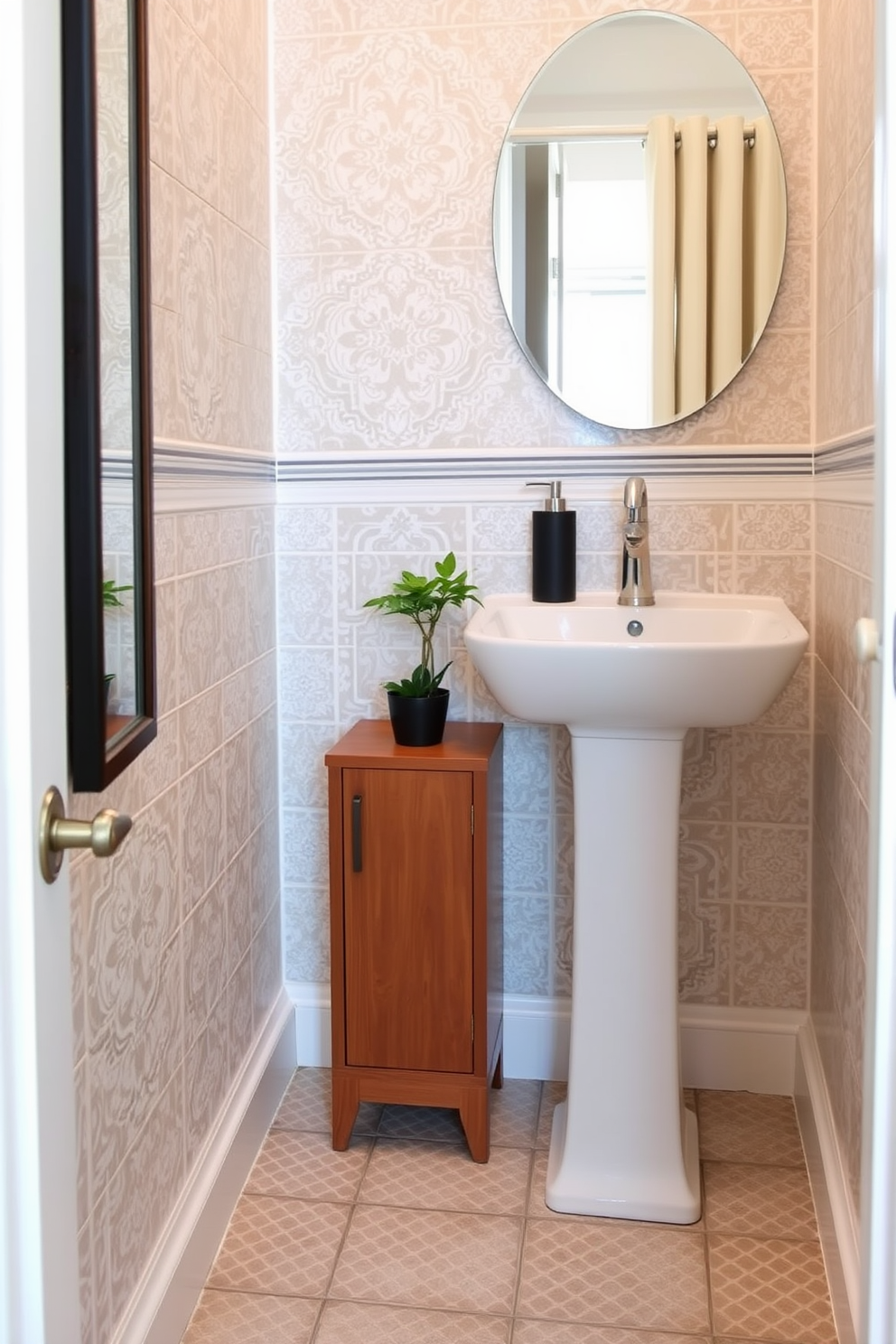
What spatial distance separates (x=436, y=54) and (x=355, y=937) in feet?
4.96

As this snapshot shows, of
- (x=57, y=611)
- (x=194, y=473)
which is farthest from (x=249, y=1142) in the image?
(x=57, y=611)

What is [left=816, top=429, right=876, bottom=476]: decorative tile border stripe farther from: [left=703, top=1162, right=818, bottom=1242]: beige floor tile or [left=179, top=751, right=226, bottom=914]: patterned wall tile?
[left=703, top=1162, right=818, bottom=1242]: beige floor tile

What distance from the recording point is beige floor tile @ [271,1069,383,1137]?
2.25 m

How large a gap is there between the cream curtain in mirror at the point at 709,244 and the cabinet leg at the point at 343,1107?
4.22ft

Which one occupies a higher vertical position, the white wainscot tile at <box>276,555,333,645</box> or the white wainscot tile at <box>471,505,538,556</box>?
the white wainscot tile at <box>471,505,538,556</box>

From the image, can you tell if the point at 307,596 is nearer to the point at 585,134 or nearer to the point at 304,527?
the point at 304,527

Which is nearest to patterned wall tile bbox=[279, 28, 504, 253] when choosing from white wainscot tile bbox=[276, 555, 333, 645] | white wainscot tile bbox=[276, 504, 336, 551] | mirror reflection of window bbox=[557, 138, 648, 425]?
mirror reflection of window bbox=[557, 138, 648, 425]

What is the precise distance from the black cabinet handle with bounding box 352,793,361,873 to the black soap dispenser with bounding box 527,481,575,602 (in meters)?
0.49

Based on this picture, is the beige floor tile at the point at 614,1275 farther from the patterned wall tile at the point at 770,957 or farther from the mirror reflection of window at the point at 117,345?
the mirror reflection of window at the point at 117,345

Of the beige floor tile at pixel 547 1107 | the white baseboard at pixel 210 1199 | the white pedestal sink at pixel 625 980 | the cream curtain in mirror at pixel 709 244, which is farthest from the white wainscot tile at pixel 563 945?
the cream curtain in mirror at pixel 709 244

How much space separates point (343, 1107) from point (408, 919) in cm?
35

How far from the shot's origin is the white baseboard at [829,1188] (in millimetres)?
1670

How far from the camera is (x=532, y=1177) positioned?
2.09 m

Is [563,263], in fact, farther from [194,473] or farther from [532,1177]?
[532,1177]
